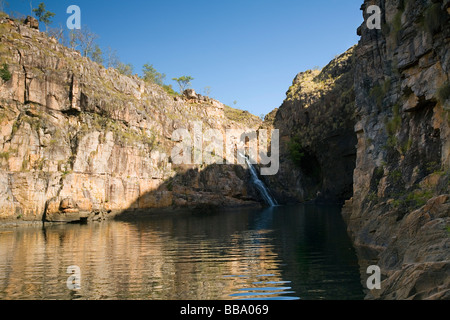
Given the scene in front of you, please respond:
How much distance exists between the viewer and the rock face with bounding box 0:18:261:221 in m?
42.3

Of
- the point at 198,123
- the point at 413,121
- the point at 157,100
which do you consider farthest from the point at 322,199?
the point at 413,121

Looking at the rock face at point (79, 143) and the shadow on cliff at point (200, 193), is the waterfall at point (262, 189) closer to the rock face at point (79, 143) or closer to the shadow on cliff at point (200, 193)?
the shadow on cliff at point (200, 193)

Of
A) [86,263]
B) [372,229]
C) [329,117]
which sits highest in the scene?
[329,117]

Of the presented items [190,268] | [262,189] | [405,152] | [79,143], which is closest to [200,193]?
[262,189]

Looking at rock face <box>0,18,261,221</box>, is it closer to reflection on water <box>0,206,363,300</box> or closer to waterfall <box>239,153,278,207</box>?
waterfall <box>239,153,278,207</box>

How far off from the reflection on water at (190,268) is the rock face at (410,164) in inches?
69.1

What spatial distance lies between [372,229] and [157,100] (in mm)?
55203

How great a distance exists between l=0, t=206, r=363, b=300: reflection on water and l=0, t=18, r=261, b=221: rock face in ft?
71.1

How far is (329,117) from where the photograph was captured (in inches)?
2638

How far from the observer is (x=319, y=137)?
68000mm

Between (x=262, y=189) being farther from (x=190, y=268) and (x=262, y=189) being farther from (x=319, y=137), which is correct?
(x=190, y=268)

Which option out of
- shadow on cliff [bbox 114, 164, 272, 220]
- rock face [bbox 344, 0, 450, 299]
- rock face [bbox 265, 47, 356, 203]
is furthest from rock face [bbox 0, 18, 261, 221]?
rock face [bbox 344, 0, 450, 299]

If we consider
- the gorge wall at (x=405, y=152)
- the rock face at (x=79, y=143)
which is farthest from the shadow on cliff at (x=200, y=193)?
the gorge wall at (x=405, y=152)
